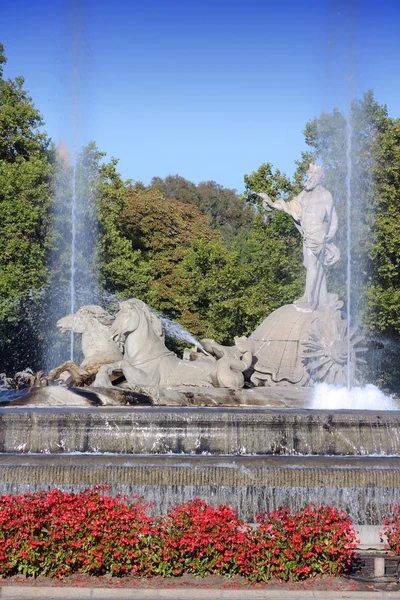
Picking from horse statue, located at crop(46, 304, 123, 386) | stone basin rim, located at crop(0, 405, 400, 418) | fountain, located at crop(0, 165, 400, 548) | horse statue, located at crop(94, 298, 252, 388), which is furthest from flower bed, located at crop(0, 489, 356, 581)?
horse statue, located at crop(46, 304, 123, 386)

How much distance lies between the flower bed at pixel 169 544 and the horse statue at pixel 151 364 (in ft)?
26.6

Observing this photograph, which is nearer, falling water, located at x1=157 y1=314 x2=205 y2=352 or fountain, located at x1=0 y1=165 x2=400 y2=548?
fountain, located at x1=0 y1=165 x2=400 y2=548

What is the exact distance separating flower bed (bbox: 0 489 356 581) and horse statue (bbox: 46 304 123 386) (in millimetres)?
8685

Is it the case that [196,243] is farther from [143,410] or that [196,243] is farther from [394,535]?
[394,535]

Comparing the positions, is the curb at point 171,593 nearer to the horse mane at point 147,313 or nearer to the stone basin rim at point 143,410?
the stone basin rim at point 143,410

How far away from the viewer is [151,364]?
20.1 m

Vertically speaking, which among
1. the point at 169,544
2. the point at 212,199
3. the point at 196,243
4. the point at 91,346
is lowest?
the point at 169,544

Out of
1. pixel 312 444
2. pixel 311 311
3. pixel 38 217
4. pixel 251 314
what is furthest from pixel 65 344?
pixel 312 444

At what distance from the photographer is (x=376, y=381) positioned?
3981 cm

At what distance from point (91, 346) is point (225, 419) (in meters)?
5.42

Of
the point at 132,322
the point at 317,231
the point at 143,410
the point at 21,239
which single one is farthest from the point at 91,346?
the point at 21,239

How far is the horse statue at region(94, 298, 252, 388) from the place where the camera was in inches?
782

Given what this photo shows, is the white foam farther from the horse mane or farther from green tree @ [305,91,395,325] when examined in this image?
green tree @ [305,91,395,325]

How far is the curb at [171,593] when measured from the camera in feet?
34.9
